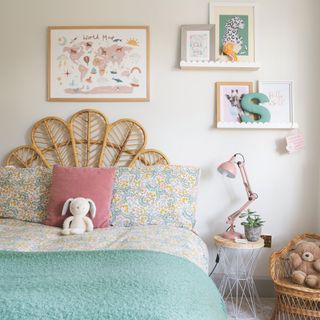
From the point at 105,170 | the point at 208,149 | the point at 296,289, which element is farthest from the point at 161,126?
the point at 296,289

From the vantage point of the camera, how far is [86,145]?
102 inches

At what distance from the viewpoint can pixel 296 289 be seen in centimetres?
187

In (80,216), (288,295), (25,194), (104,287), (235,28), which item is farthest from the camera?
(235,28)

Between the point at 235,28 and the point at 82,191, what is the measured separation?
5.07 feet

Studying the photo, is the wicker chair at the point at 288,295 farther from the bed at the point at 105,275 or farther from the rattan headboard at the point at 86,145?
the rattan headboard at the point at 86,145

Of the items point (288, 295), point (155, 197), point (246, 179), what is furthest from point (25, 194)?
point (288, 295)

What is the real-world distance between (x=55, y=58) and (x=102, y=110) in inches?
19.9

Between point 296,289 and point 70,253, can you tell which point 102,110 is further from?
point 296,289

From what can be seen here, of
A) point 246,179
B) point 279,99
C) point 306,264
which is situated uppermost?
point 279,99

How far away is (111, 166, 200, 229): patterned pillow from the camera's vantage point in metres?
2.17

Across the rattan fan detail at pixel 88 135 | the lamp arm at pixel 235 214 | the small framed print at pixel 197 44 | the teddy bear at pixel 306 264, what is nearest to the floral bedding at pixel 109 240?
the lamp arm at pixel 235 214

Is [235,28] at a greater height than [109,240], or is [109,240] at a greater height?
[235,28]

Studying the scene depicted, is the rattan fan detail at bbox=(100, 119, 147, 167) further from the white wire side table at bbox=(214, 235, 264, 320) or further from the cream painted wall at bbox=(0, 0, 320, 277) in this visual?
the white wire side table at bbox=(214, 235, 264, 320)

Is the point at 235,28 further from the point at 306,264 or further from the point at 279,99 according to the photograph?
the point at 306,264
